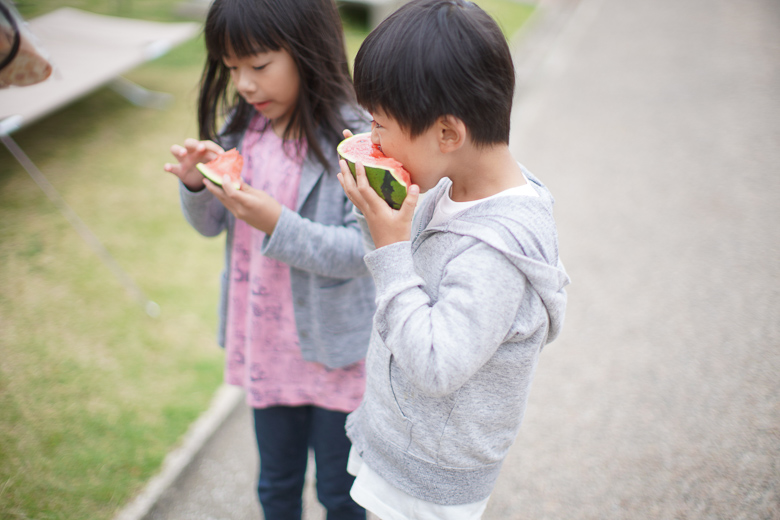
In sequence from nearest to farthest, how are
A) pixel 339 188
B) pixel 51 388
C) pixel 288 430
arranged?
pixel 339 188, pixel 288 430, pixel 51 388

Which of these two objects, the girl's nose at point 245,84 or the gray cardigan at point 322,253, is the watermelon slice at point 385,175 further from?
the girl's nose at point 245,84

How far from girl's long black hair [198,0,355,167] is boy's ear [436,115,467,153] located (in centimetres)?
57

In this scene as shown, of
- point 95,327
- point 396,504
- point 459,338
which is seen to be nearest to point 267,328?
point 396,504

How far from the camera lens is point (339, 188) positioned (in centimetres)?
163

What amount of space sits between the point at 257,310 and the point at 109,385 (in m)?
1.51

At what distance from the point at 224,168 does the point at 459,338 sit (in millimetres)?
909

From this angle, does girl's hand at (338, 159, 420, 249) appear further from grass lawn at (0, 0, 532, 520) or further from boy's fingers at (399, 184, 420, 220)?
grass lawn at (0, 0, 532, 520)

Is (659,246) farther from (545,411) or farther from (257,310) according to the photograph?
(257,310)

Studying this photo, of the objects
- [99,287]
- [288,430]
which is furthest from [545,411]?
[99,287]

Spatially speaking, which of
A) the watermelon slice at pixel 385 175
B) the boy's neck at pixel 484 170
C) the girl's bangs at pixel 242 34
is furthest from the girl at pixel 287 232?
the boy's neck at pixel 484 170

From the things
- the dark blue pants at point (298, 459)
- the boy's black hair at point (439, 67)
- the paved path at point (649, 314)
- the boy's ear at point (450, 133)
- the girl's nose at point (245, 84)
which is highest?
the boy's black hair at point (439, 67)

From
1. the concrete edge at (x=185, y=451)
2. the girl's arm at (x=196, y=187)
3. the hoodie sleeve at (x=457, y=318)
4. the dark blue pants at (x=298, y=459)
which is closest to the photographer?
the hoodie sleeve at (x=457, y=318)

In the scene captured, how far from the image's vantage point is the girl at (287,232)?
1.48 meters

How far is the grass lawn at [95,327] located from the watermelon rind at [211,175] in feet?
5.08
